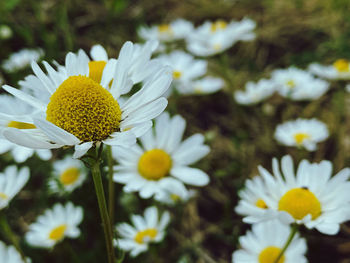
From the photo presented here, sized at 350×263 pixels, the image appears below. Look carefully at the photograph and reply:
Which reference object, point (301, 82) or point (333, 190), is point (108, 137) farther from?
point (301, 82)

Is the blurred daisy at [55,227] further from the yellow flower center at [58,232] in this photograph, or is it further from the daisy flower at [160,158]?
the daisy flower at [160,158]

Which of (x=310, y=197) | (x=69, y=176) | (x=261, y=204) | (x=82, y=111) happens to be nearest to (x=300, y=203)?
(x=310, y=197)

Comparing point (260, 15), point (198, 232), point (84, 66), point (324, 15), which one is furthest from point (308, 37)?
point (84, 66)

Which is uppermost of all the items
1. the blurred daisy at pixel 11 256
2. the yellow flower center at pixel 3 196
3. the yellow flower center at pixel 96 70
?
the yellow flower center at pixel 96 70

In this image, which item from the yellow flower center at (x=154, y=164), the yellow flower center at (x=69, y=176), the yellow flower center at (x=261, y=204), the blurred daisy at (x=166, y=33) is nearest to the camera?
the yellow flower center at (x=261, y=204)

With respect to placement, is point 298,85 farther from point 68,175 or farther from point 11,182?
point 11,182

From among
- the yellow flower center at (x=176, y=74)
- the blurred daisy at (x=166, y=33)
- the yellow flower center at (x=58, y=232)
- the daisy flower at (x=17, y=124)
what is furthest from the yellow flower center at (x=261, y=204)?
the blurred daisy at (x=166, y=33)
